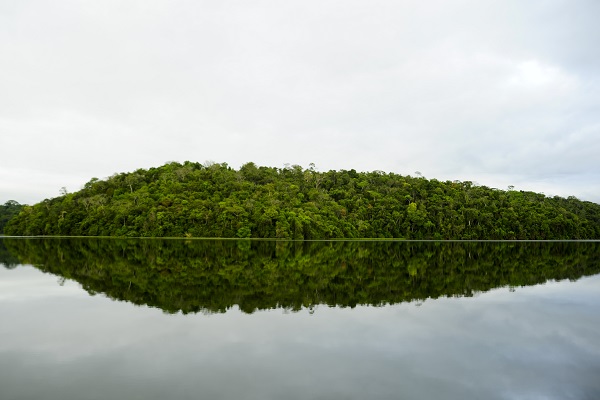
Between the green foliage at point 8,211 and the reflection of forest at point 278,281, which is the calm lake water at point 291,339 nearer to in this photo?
the reflection of forest at point 278,281

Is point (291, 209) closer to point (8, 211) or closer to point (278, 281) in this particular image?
point (278, 281)

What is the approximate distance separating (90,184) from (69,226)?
68.3 ft

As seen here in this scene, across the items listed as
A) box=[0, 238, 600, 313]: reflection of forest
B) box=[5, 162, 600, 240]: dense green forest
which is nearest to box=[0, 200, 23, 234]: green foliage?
box=[5, 162, 600, 240]: dense green forest

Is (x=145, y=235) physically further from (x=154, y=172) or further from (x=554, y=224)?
(x=554, y=224)

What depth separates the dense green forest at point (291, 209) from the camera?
277ft

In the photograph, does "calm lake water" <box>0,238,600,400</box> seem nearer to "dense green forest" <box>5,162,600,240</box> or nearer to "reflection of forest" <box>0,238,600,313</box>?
"reflection of forest" <box>0,238,600,313</box>

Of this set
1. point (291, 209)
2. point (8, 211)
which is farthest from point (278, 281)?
point (8, 211)

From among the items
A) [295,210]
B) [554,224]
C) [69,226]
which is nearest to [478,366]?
[295,210]

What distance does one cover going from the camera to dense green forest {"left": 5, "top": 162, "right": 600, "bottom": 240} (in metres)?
84.4

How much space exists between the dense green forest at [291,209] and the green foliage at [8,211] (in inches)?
1022

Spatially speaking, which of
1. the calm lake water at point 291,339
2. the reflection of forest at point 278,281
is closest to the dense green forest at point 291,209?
the reflection of forest at point 278,281

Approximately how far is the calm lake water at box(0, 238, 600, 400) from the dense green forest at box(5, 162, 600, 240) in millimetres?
63181

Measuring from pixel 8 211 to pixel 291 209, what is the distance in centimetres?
9383

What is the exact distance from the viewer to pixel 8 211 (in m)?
127
